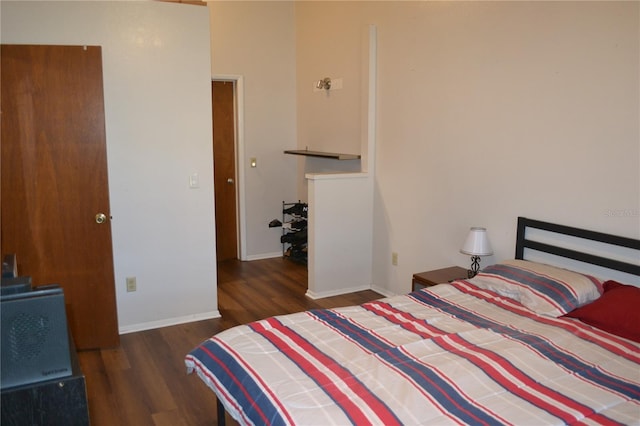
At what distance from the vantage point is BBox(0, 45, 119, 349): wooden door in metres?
3.26

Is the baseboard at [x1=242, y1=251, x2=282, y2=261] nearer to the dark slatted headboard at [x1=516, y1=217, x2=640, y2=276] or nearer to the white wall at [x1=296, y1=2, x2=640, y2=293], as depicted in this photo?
the white wall at [x1=296, y1=2, x2=640, y2=293]

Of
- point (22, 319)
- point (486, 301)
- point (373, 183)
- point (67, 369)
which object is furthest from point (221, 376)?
point (373, 183)

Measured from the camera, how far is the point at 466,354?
2.23 m

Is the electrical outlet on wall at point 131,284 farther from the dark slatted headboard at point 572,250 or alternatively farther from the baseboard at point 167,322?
the dark slatted headboard at point 572,250

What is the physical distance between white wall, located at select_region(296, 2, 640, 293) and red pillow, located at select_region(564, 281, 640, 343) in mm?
362

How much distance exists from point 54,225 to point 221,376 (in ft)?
6.12

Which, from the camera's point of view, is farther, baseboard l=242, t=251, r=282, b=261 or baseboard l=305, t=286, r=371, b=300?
baseboard l=242, t=251, r=282, b=261

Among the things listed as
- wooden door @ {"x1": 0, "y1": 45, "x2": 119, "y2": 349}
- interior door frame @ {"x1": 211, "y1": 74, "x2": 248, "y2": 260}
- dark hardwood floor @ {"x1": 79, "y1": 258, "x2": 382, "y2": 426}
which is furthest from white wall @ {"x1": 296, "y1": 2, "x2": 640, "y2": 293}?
wooden door @ {"x1": 0, "y1": 45, "x2": 119, "y2": 349}

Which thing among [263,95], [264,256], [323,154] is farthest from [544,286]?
[263,95]

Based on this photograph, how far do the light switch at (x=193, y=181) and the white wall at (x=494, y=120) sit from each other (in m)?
1.27

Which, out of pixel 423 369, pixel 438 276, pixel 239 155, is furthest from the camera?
pixel 239 155

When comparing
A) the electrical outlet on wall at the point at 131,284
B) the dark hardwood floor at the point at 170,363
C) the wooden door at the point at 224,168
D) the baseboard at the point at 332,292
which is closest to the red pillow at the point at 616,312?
the dark hardwood floor at the point at 170,363

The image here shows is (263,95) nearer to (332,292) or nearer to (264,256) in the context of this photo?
(264,256)

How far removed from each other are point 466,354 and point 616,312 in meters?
0.87
